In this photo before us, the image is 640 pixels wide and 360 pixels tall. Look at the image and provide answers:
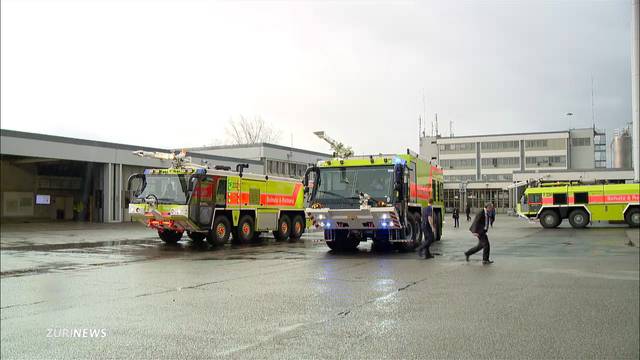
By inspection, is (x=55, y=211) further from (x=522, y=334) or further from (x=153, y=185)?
(x=522, y=334)

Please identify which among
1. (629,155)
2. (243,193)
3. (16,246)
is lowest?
(16,246)

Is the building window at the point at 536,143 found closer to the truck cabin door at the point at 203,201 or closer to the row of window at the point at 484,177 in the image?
the row of window at the point at 484,177

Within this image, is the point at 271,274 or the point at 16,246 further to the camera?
the point at 16,246

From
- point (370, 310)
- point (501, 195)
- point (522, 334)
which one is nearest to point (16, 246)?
point (370, 310)

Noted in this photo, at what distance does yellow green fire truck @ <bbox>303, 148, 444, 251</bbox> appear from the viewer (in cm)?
1605

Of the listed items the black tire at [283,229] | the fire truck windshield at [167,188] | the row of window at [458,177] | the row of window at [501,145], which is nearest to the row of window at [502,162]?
the row of window at [501,145]

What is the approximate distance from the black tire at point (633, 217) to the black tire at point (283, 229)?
72.5 feet

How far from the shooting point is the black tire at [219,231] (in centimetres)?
2062

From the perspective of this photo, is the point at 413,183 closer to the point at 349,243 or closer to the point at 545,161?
the point at 349,243

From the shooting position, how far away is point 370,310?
7984 mm

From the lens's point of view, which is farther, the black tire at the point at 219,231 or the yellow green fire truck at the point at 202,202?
the black tire at the point at 219,231

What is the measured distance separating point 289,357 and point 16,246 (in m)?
18.0

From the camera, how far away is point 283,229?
24609 millimetres

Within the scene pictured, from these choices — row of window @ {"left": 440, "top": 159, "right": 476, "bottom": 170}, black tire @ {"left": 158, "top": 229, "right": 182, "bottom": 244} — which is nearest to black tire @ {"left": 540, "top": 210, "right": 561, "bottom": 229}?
black tire @ {"left": 158, "top": 229, "right": 182, "bottom": 244}
